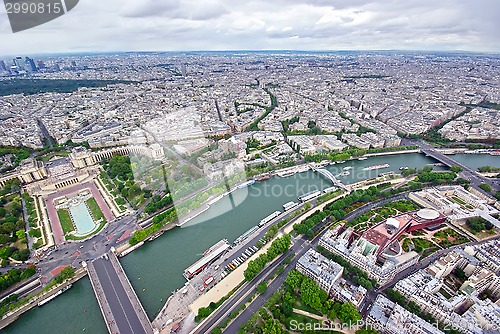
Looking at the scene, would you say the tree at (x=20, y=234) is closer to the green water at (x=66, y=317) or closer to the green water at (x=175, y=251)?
the green water at (x=66, y=317)

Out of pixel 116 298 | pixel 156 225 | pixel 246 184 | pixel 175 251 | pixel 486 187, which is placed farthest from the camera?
pixel 246 184

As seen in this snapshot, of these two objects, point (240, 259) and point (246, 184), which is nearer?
point (240, 259)

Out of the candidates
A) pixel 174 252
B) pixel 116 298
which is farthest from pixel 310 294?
pixel 116 298

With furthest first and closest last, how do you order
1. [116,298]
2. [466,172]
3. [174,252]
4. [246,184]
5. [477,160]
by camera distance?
[477,160] < [466,172] < [246,184] < [174,252] < [116,298]

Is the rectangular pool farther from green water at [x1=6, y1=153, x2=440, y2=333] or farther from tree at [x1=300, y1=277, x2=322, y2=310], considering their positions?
tree at [x1=300, y1=277, x2=322, y2=310]

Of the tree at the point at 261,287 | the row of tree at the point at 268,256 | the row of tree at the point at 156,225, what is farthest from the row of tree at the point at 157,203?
the tree at the point at 261,287

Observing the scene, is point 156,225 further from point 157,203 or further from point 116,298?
point 116,298
